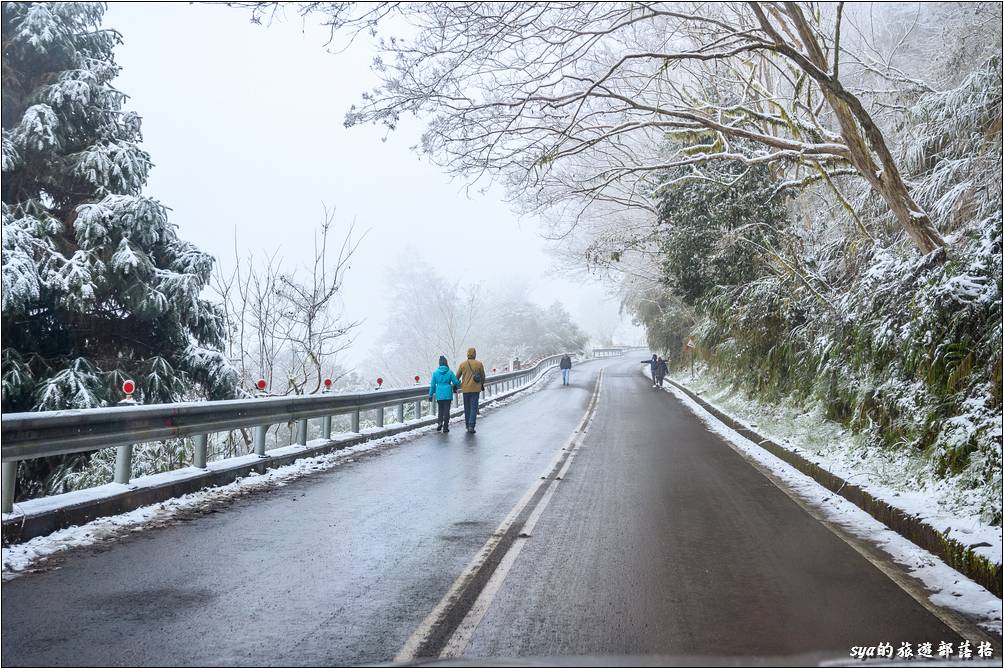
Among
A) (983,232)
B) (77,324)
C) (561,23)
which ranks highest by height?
(561,23)

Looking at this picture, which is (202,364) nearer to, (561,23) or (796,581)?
(561,23)

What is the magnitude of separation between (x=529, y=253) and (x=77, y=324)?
172 metres

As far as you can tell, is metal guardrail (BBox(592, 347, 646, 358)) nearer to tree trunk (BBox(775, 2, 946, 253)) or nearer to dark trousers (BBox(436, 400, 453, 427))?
dark trousers (BBox(436, 400, 453, 427))

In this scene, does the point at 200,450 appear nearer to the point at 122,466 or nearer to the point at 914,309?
the point at 122,466

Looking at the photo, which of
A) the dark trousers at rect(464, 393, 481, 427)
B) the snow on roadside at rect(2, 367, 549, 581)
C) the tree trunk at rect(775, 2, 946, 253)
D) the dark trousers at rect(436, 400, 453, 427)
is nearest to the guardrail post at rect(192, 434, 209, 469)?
the snow on roadside at rect(2, 367, 549, 581)

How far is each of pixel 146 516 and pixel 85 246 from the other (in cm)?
686

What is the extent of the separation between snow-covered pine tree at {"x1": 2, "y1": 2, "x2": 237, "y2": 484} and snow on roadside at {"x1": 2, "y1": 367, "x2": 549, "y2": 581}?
11.1 feet

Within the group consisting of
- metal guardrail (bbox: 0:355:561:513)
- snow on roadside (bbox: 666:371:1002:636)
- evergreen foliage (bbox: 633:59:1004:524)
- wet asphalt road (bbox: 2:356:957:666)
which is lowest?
snow on roadside (bbox: 666:371:1002:636)

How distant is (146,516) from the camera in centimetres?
747

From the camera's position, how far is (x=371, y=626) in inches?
176

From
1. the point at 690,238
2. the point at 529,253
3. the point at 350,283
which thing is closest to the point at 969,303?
the point at 690,238

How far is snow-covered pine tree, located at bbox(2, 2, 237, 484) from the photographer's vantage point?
12133 mm

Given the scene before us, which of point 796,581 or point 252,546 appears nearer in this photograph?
point 796,581

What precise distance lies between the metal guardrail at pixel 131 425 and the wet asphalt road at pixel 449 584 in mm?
1058
